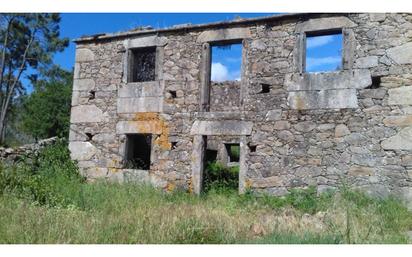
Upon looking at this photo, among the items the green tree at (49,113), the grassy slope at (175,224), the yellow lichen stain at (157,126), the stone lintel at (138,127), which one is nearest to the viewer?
the grassy slope at (175,224)

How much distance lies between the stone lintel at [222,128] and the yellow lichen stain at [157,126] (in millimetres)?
655

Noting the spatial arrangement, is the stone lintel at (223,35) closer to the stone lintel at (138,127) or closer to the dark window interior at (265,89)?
the dark window interior at (265,89)

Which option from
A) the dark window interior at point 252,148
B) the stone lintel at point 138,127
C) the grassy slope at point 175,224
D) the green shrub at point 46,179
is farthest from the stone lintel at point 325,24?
the green shrub at point 46,179

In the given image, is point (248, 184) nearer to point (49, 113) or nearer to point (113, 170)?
point (113, 170)

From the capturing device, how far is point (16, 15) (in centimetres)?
2461

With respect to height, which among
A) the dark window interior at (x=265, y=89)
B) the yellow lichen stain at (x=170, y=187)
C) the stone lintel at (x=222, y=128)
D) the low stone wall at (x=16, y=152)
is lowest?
the yellow lichen stain at (x=170, y=187)

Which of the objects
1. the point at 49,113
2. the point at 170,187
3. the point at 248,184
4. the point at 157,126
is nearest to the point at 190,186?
the point at 170,187

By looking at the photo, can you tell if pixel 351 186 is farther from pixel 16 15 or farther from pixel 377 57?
pixel 16 15

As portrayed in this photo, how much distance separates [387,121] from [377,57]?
120 centimetres

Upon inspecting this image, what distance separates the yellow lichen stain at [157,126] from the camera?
34.8ft

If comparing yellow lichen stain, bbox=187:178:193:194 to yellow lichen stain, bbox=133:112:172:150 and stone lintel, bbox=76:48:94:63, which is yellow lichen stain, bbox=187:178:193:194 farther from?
stone lintel, bbox=76:48:94:63

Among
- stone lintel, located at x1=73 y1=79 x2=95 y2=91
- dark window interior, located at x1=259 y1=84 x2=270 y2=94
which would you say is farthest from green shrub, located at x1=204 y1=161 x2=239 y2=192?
stone lintel, located at x1=73 y1=79 x2=95 y2=91

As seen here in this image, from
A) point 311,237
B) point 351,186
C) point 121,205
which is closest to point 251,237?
point 311,237

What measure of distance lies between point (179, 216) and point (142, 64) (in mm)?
6572
